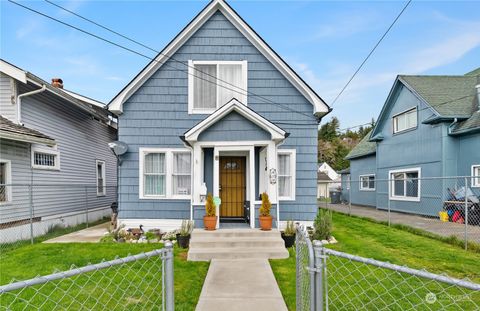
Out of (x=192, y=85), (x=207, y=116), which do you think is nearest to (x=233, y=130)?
(x=207, y=116)

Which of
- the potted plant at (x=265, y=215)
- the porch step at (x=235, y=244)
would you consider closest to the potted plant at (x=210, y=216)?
the porch step at (x=235, y=244)

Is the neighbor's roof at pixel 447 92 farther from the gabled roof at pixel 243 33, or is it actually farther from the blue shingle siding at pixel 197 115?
the blue shingle siding at pixel 197 115

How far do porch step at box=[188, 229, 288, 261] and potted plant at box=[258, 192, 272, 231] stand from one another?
0.18 meters

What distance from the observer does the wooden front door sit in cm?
907

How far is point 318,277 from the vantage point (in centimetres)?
206

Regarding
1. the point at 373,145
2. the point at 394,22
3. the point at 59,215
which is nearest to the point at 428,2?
the point at 394,22

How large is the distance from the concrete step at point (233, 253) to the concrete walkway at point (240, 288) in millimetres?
337

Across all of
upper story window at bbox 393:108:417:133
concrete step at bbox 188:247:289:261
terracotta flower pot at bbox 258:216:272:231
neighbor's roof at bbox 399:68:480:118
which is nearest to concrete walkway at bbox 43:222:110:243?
concrete step at bbox 188:247:289:261

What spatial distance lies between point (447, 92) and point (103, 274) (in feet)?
51.7

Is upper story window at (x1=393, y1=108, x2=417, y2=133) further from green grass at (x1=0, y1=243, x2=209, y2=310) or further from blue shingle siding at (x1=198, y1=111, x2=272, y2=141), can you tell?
green grass at (x1=0, y1=243, x2=209, y2=310)

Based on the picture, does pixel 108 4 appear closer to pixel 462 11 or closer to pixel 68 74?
pixel 68 74

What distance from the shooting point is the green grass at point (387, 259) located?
4656mm

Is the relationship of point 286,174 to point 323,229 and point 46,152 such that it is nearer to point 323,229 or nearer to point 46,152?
point 323,229

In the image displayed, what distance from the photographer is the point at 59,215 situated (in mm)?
10492
